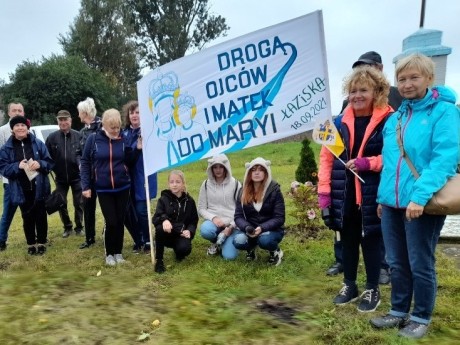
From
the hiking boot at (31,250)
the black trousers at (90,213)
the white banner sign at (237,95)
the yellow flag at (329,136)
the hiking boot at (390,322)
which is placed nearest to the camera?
the hiking boot at (390,322)

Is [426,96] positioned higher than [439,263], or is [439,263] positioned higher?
[426,96]

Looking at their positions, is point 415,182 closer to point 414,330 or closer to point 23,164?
point 414,330

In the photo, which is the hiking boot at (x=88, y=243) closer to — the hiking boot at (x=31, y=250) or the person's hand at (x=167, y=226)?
the hiking boot at (x=31, y=250)

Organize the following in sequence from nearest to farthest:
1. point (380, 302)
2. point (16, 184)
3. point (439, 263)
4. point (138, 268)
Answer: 1. point (380, 302)
2. point (439, 263)
3. point (138, 268)
4. point (16, 184)

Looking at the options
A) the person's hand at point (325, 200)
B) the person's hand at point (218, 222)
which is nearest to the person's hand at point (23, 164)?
the person's hand at point (218, 222)

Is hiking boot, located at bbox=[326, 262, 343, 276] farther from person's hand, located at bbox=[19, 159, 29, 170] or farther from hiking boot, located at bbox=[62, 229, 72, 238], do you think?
hiking boot, located at bbox=[62, 229, 72, 238]

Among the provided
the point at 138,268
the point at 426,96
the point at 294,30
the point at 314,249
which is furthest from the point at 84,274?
the point at 426,96

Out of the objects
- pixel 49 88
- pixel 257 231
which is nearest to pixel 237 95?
pixel 257 231

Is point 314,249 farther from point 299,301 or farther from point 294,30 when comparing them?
point 294,30

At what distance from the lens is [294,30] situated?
4195mm

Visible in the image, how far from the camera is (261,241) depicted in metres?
4.55

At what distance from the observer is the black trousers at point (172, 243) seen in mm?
4664

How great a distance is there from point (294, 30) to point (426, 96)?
185cm

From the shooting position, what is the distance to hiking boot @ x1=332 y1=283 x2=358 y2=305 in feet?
11.8
